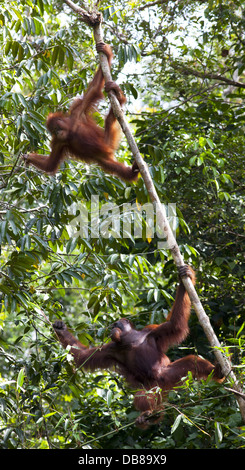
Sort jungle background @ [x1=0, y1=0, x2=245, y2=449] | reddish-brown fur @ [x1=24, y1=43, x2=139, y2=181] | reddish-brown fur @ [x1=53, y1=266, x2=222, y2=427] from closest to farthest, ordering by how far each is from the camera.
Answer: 1. jungle background @ [x1=0, y1=0, x2=245, y2=449]
2. reddish-brown fur @ [x1=53, y1=266, x2=222, y2=427]
3. reddish-brown fur @ [x1=24, y1=43, x2=139, y2=181]

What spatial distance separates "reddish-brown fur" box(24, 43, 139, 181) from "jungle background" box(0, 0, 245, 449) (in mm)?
118

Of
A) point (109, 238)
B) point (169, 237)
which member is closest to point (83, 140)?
point (109, 238)

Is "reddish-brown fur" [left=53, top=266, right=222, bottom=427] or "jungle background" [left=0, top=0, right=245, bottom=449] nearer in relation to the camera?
"jungle background" [left=0, top=0, right=245, bottom=449]

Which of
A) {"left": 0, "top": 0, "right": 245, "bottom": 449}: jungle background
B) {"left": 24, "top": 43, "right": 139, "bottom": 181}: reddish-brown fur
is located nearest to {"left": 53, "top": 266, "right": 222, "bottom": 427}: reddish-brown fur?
{"left": 0, "top": 0, "right": 245, "bottom": 449}: jungle background

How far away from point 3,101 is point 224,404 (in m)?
2.87

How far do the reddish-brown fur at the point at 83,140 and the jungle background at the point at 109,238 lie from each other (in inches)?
4.6

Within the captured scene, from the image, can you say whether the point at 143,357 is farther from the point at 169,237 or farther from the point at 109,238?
the point at 169,237

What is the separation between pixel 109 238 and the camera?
4258mm

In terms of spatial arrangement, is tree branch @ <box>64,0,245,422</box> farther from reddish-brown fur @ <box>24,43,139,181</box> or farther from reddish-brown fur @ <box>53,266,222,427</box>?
reddish-brown fur @ <box>24,43,139,181</box>

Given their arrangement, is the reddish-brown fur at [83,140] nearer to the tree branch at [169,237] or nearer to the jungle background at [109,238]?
the jungle background at [109,238]

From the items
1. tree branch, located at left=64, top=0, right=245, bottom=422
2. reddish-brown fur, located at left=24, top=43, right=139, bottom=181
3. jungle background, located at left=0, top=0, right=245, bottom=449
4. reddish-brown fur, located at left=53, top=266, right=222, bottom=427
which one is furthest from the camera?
reddish-brown fur, located at left=24, top=43, right=139, bottom=181

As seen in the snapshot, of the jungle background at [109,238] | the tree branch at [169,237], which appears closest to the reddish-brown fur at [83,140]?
the jungle background at [109,238]

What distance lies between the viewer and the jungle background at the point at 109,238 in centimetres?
359

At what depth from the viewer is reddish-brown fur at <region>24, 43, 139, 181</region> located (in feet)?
15.2
